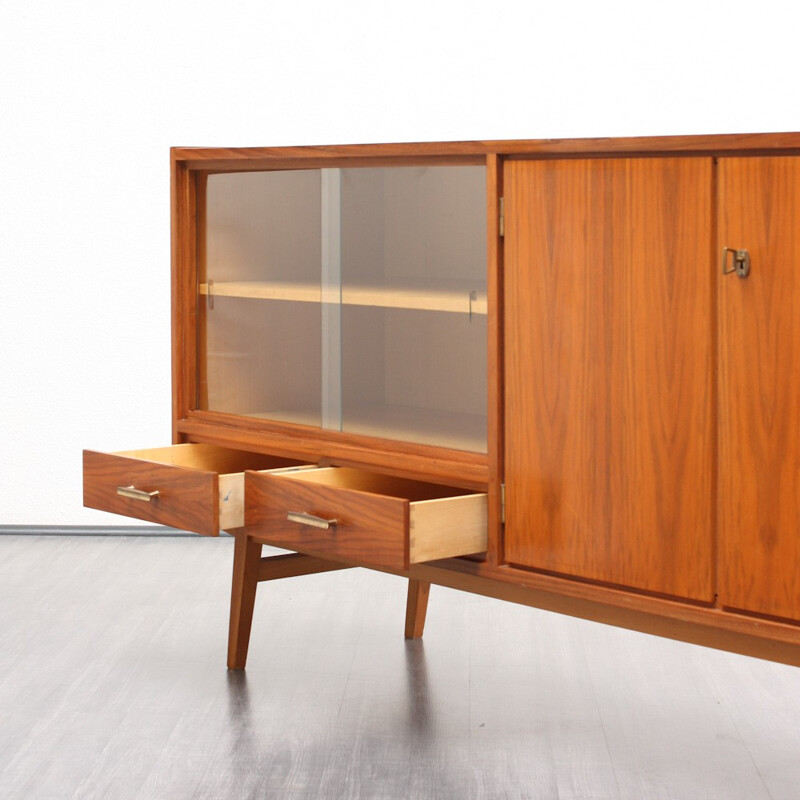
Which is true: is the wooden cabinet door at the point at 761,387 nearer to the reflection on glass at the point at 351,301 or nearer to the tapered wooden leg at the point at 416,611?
the reflection on glass at the point at 351,301

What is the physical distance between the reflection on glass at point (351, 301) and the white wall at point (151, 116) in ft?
4.82

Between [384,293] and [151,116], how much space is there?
199 centimetres

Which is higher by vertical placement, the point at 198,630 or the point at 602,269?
the point at 602,269

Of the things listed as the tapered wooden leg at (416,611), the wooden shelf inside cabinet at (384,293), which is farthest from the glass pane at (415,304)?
the tapered wooden leg at (416,611)

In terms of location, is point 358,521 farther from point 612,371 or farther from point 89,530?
point 89,530

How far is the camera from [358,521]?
196 centimetres

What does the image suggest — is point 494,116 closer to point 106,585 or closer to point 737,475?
point 106,585

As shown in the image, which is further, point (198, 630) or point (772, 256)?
point (198, 630)

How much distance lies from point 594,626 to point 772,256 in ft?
5.01

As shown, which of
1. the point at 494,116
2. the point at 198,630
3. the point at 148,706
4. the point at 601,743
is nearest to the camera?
the point at 601,743

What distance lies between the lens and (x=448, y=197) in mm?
2010

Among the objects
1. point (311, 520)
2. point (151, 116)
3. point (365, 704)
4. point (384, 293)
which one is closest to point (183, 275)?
point (384, 293)

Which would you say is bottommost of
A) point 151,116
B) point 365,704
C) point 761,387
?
point 365,704

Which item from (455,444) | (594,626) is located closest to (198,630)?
(594,626)
